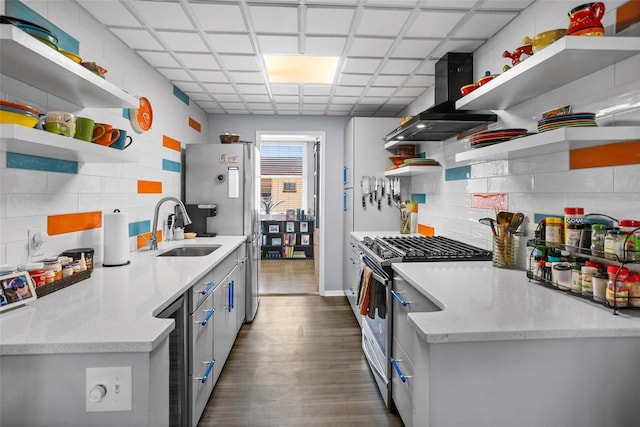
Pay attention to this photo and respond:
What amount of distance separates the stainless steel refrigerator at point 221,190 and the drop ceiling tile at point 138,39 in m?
1.24

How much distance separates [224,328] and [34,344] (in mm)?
1576

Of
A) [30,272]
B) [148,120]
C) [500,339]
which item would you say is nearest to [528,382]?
[500,339]

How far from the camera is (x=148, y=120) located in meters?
2.82

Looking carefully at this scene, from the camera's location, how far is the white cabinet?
1.18 meters

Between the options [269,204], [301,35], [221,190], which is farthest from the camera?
[269,204]

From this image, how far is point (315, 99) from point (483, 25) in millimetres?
1983

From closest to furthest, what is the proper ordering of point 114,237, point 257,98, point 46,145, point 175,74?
point 46,145, point 114,237, point 175,74, point 257,98

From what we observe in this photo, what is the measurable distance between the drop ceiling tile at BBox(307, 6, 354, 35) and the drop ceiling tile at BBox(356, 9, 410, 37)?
0.30 feet

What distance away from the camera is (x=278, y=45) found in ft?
8.09

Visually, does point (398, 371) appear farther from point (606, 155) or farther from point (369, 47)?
point (369, 47)

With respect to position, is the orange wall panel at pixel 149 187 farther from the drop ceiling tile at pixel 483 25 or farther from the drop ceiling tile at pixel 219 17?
the drop ceiling tile at pixel 483 25

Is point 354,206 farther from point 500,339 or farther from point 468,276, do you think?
point 500,339

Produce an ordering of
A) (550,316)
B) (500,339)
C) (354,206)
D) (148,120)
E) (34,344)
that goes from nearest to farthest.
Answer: (34,344) → (500,339) → (550,316) → (148,120) → (354,206)

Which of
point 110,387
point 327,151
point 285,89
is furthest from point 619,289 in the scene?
point 327,151
